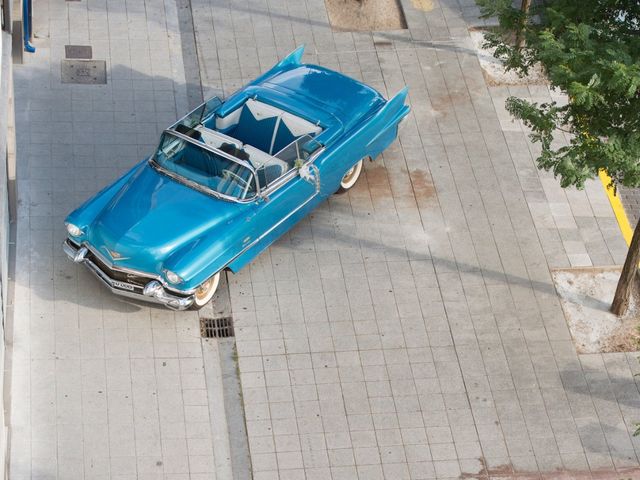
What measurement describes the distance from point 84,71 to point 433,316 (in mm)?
6608

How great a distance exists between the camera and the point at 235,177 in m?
14.3

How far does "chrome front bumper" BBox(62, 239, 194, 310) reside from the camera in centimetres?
1380

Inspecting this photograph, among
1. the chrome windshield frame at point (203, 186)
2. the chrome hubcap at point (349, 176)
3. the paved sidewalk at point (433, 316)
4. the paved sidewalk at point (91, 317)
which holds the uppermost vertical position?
the chrome windshield frame at point (203, 186)

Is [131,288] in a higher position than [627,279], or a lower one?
lower

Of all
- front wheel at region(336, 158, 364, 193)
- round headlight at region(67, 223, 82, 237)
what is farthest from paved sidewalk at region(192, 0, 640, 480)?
round headlight at region(67, 223, 82, 237)

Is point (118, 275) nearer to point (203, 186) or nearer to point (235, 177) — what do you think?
point (203, 186)

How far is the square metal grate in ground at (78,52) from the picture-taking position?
17.8m

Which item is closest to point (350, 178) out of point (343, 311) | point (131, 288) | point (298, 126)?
point (298, 126)

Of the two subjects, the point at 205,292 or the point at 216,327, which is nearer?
the point at 205,292

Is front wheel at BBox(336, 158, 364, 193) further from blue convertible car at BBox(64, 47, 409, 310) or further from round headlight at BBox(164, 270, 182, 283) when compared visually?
round headlight at BBox(164, 270, 182, 283)

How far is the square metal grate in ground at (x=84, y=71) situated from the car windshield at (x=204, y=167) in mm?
3151

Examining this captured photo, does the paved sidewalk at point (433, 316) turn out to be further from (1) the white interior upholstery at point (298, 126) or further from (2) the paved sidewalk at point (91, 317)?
(1) the white interior upholstery at point (298, 126)

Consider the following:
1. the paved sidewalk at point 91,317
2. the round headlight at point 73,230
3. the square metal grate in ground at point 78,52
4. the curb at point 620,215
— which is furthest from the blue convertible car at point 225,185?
the curb at point 620,215

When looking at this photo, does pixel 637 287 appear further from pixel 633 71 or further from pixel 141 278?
pixel 141 278
